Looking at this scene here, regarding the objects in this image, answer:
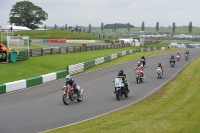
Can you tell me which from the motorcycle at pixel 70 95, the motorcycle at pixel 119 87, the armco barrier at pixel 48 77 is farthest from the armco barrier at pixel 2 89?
the motorcycle at pixel 119 87

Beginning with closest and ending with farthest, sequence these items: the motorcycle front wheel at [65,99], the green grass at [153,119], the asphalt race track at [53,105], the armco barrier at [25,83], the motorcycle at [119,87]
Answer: the green grass at [153,119], the asphalt race track at [53,105], the motorcycle front wheel at [65,99], the motorcycle at [119,87], the armco barrier at [25,83]

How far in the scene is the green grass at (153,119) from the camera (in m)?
12.0

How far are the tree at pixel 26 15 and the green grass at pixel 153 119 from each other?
112344 mm

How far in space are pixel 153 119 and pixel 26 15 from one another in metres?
119

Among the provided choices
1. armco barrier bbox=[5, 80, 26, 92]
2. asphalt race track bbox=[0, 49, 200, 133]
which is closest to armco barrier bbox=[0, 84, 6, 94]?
armco barrier bbox=[5, 80, 26, 92]

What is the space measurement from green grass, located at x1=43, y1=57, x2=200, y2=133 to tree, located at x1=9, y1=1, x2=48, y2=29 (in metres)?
112

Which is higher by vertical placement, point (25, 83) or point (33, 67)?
point (33, 67)

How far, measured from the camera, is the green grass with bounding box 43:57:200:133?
1198 cm

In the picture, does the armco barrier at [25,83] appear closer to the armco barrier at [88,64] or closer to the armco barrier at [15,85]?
the armco barrier at [15,85]

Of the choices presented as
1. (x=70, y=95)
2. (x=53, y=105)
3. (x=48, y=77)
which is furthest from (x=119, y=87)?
(x=48, y=77)

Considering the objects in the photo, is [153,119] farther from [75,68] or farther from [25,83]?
[75,68]

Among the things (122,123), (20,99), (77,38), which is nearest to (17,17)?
(77,38)

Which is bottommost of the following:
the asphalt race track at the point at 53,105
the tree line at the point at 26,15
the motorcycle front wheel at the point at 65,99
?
the asphalt race track at the point at 53,105

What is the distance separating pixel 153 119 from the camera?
44.7ft
